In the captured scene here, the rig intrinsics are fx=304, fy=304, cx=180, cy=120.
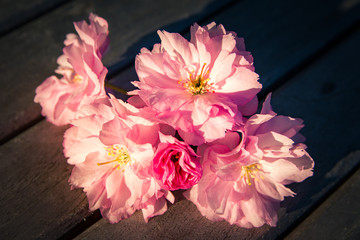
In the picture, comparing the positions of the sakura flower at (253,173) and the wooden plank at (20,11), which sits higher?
the wooden plank at (20,11)

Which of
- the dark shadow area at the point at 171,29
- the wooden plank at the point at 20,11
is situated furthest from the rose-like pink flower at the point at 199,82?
the wooden plank at the point at 20,11

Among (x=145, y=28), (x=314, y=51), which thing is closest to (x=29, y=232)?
(x=145, y=28)

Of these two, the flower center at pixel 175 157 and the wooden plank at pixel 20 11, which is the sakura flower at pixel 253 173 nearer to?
the flower center at pixel 175 157

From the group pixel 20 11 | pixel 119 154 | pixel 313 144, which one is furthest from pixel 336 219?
pixel 20 11

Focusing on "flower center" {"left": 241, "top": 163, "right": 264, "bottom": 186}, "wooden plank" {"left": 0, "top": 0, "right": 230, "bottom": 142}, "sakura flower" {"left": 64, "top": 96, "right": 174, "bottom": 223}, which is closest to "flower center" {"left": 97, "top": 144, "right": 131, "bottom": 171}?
"sakura flower" {"left": 64, "top": 96, "right": 174, "bottom": 223}

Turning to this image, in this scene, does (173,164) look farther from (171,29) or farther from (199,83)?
(171,29)

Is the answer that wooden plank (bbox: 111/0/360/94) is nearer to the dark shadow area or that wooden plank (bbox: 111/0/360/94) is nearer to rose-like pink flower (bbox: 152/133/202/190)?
the dark shadow area

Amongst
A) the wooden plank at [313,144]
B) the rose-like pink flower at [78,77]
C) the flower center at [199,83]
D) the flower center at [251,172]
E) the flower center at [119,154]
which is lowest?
the wooden plank at [313,144]
